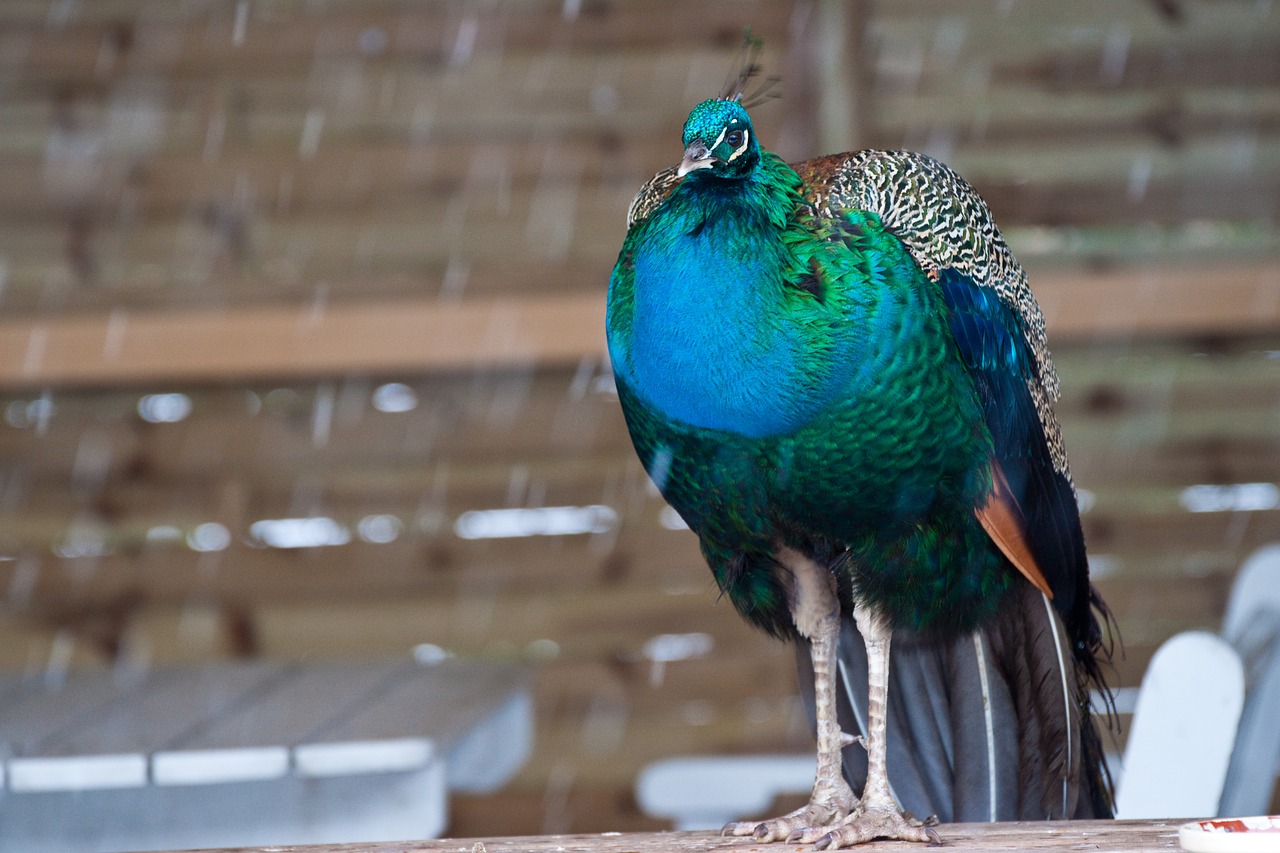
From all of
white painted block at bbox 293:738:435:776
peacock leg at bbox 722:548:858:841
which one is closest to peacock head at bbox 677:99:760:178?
peacock leg at bbox 722:548:858:841

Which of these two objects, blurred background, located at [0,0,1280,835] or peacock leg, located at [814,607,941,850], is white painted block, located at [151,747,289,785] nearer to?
peacock leg, located at [814,607,941,850]

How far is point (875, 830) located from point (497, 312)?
76.9 inches

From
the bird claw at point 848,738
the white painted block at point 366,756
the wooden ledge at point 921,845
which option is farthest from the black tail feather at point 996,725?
the white painted block at point 366,756

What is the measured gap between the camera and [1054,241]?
3.57 meters

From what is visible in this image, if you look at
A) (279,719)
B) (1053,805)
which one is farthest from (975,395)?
(279,719)

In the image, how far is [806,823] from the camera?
1445 millimetres

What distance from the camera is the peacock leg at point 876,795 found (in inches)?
52.7

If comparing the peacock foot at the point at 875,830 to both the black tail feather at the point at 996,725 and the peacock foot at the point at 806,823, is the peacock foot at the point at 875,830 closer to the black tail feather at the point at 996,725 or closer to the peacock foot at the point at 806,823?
the peacock foot at the point at 806,823

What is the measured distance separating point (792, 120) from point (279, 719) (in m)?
1.89

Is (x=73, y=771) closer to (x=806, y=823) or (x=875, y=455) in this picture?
(x=806, y=823)

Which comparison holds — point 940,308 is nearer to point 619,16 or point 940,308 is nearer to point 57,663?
point 619,16

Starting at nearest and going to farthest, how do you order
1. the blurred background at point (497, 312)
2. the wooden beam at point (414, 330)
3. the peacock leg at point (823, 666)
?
the peacock leg at point (823, 666), the wooden beam at point (414, 330), the blurred background at point (497, 312)

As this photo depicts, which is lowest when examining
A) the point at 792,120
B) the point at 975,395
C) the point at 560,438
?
the point at 975,395

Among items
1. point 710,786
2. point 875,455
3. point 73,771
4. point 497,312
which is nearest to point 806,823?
point 875,455
